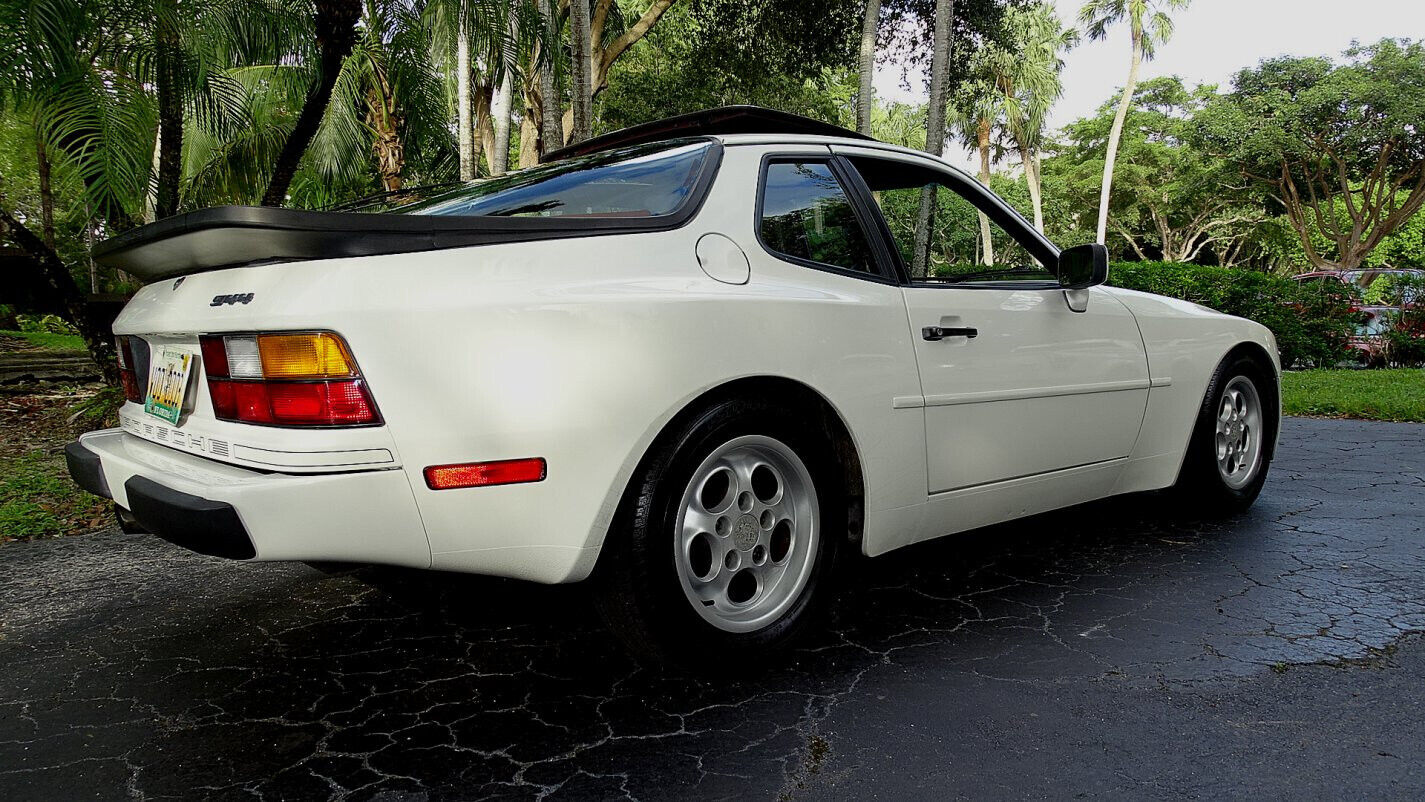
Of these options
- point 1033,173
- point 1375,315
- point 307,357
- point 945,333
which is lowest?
point 1375,315

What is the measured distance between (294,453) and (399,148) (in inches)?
528

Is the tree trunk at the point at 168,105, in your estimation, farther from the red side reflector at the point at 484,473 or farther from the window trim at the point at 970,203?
the red side reflector at the point at 484,473

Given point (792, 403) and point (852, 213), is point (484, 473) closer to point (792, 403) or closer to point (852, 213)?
point (792, 403)

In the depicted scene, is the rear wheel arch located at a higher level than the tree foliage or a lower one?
lower

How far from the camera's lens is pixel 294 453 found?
229 cm

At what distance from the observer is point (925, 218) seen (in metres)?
3.91

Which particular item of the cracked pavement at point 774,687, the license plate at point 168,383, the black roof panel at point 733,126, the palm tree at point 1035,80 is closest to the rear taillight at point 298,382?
the license plate at point 168,383

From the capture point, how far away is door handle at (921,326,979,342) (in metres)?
3.20

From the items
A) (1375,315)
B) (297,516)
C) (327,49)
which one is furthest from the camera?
(1375,315)

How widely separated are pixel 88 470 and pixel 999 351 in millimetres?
2914

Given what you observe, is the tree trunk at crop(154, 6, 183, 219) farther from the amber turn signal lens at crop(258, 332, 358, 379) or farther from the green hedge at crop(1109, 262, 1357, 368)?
the green hedge at crop(1109, 262, 1357, 368)

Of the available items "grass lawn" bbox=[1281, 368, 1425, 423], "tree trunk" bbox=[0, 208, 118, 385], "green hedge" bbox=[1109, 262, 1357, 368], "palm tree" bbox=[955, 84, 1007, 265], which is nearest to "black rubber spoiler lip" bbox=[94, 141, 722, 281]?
"tree trunk" bbox=[0, 208, 118, 385]

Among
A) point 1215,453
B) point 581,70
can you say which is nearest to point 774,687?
point 1215,453

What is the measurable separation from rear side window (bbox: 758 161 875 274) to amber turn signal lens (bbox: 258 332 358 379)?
1.25 metres
